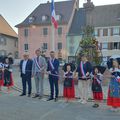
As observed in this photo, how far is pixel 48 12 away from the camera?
5412cm

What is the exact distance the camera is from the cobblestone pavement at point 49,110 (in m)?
8.20

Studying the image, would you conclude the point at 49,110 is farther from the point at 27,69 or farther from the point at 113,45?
the point at 113,45

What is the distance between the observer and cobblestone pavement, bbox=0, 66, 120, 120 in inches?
323

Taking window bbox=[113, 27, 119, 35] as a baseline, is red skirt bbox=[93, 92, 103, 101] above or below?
below

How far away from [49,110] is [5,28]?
51860 millimetres

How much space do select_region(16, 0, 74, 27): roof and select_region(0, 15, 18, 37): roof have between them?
16.3 ft

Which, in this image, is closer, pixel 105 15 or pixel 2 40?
pixel 105 15

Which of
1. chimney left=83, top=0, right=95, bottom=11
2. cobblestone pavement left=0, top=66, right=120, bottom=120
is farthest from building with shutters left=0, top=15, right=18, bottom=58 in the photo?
cobblestone pavement left=0, top=66, right=120, bottom=120

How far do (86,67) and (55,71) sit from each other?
1.34m

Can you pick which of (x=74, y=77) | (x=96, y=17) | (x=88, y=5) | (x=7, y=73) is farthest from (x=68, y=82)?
(x=88, y=5)

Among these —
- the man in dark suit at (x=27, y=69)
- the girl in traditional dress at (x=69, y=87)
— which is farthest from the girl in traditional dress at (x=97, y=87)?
the man in dark suit at (x=27, y=69)

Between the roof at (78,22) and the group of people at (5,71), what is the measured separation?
37.6m

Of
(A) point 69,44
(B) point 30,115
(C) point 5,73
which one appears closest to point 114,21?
(A) point 69,44

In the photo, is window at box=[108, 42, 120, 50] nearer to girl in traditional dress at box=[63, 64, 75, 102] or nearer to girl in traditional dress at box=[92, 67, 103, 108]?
girl in traditional dress at box=[63, 64, 75, 102]
